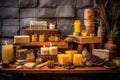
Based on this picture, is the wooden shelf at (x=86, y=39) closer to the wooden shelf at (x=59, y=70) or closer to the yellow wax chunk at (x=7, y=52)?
the wooden shelf at (x=59, y=70)

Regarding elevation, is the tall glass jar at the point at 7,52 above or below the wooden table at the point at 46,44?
below

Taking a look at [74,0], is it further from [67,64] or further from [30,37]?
[67,64]

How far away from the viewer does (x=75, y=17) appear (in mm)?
3658

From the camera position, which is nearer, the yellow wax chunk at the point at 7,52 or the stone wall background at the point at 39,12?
the yellow wax chunk at the point at 7,52

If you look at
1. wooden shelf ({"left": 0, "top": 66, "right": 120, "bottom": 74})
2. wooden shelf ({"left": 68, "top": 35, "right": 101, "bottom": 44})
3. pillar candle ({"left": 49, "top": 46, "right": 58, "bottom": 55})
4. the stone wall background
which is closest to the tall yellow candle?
wooden shelf ({"left": 68, "top": 35, "right": 101, "bottom": 44})

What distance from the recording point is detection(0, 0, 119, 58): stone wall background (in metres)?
3.62

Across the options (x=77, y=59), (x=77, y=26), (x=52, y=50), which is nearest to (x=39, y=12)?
(x=77, y=26)

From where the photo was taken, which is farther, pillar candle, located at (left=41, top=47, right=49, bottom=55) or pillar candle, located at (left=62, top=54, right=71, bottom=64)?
pillar candle, located at (left=41, top=47, right=49, bottom=55)

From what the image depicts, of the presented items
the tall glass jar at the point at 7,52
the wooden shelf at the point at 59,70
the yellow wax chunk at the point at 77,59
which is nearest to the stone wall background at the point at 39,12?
the tall glass jar at the point at 7,52

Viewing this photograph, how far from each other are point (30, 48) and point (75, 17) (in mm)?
1014

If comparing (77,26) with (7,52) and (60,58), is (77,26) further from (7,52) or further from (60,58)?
(7,52)

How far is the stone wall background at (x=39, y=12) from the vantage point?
142 inches

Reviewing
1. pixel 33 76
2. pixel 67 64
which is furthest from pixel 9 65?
pixel 67 64

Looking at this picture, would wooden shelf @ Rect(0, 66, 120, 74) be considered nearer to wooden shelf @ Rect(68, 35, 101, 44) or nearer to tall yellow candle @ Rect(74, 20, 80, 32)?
wooden shelf @ Rect(68, 35, 101, 44)
